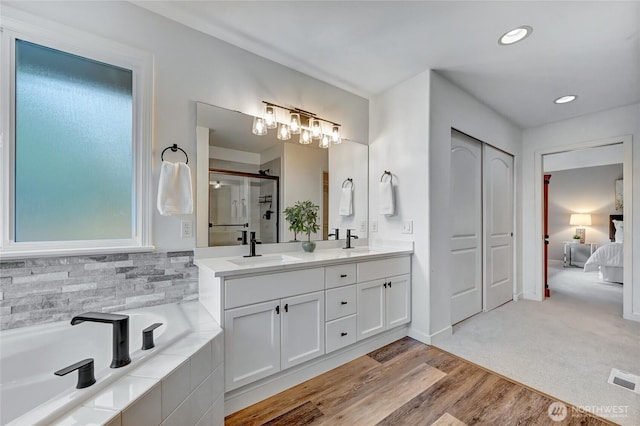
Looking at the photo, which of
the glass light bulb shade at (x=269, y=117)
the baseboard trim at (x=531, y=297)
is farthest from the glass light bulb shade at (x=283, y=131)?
the baseboard trim at (x=531, y=297)

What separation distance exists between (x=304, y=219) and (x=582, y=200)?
7294mm

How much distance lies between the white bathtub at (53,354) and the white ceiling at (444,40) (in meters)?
1.98

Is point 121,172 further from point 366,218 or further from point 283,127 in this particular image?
point 366,218

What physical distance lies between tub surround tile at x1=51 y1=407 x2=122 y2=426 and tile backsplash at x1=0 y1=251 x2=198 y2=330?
2.95ft

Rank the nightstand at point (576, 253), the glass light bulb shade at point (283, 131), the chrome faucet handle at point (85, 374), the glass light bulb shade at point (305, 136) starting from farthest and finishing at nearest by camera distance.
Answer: the nightstand at point (576, 253), the glass light bulb shade at point (305, 136), the glass light bulb shade at point (283, 131), the chrome faucet handle at point (85, 374)

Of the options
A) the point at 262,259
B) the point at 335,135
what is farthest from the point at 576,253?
the point at 262,259

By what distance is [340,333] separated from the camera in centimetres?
202

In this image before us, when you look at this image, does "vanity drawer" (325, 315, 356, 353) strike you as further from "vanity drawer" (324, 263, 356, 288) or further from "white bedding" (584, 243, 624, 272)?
"white bedding" (584, 243, 624, 272)

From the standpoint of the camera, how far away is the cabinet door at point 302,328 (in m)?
1.75

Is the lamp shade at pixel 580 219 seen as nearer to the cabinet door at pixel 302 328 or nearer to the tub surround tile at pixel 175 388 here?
the cabinet door at pixel 302 328

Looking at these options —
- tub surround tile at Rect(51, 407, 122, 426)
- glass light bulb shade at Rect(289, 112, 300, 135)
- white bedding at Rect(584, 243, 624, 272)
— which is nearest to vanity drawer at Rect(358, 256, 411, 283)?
glass light bulb shade at Rect(289, 112, 300, 135)

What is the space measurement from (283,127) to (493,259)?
296cm

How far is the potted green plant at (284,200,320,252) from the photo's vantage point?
2387 millimetres

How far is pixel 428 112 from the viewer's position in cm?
240
